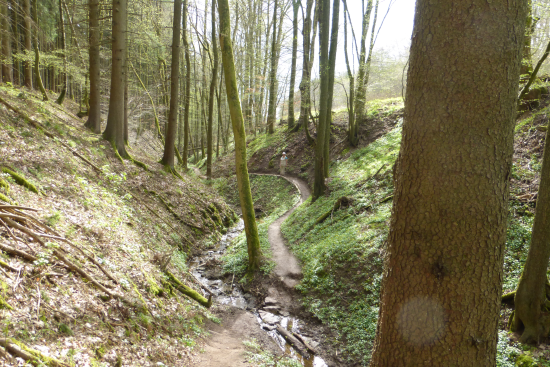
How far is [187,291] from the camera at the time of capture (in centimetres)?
704

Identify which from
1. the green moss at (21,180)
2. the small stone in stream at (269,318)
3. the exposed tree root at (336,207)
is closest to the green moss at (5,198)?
the green moss at (21,180)

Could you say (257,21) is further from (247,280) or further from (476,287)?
(476,287)

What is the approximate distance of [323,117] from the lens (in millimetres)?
13508

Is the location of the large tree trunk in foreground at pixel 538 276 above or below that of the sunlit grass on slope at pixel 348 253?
above

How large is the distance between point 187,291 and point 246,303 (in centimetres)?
184

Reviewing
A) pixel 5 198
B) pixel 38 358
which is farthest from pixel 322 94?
pixel 38 358

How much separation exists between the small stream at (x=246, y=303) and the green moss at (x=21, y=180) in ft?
16.0

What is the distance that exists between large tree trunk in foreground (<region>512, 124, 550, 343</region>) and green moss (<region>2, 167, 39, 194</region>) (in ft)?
28.3

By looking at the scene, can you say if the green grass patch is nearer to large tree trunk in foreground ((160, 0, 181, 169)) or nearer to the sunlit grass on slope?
the sunlit grass on slope

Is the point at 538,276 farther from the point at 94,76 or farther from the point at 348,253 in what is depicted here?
the point at 94,76

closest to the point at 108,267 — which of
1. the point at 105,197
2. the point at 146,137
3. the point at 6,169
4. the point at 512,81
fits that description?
the point at 6,169

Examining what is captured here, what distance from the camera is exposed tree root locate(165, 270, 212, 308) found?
22.7ft

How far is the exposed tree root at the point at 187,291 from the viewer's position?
6.92 metres

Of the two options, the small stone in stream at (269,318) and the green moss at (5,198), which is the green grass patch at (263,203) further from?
the green moss at (5,198)
